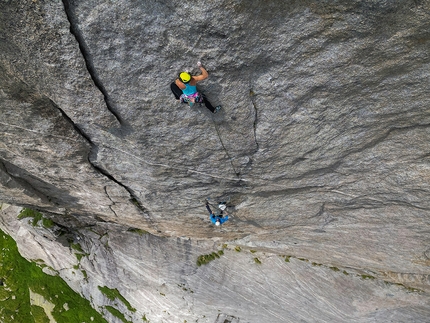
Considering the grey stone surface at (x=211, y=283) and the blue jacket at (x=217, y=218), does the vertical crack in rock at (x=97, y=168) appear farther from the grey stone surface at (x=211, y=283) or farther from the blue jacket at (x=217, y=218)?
the grey stone surface at (x=211, y=283)

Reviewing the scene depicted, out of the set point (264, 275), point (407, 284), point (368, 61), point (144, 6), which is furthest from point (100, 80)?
point (407, 284)

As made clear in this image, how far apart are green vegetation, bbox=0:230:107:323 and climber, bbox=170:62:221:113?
1625cm

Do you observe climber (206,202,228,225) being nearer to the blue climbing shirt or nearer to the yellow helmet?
the blue climbing shirt

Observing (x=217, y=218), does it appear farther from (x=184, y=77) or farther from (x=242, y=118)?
(x=184, y=77)

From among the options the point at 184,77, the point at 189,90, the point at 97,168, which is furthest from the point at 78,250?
the point at 184,77

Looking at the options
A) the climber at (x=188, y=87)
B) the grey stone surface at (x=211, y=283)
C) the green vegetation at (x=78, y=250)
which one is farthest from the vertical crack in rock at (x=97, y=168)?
the green vegetation at (x=78, y=250)

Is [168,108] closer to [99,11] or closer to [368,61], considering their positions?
[99,11]

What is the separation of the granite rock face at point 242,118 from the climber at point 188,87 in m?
0.18

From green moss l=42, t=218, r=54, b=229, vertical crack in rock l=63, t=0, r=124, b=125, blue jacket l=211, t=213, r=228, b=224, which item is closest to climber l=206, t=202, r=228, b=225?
blue jacket l=211, t=213, r=228, b=224

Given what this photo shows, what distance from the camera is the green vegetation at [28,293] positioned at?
17078mm

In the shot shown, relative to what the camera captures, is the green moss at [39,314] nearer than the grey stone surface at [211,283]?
No

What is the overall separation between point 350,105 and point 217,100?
7.63 feet

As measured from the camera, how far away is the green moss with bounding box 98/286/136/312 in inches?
597

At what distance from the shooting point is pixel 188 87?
466cm
